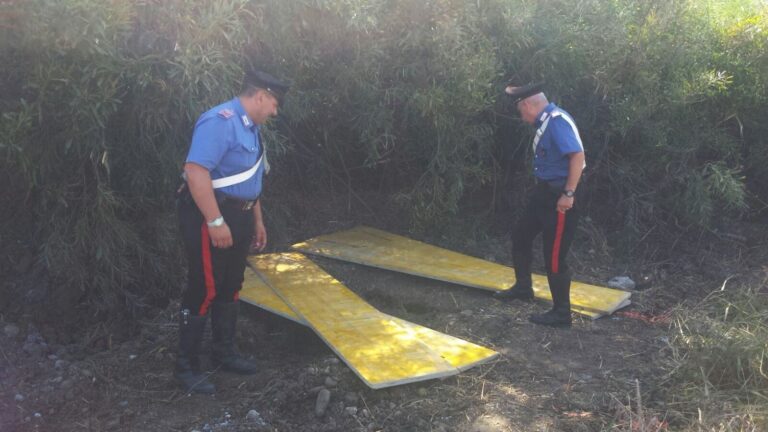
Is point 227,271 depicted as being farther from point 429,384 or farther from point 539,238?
point 539,238

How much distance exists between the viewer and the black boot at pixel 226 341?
4336mm

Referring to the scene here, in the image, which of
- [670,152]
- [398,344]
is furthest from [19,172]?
[670,152]

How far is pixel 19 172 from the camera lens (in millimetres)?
4707

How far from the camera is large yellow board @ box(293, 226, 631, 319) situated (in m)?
5.44

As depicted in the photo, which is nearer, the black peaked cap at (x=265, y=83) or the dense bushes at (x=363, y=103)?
the black peaked cap at (x=265, y=83)

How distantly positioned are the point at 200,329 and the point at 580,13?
4.35 m

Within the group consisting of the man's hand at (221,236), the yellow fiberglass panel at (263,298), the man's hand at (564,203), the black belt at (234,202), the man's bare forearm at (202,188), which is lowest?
the yellow fiberglass panel at (263,298)

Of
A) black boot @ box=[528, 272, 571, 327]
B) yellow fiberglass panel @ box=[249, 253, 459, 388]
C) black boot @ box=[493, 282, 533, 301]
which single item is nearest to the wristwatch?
yellow fiberglass panel @ box=[249, 253, 459, 388]

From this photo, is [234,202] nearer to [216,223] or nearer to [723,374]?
[216,223]

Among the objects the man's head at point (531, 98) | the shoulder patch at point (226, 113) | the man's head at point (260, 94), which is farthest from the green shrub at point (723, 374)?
the shoulder patch at point (226, 113)

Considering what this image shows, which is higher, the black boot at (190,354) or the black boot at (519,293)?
the black boot at (190,354)

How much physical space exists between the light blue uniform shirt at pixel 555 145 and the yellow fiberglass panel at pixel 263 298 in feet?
6.44

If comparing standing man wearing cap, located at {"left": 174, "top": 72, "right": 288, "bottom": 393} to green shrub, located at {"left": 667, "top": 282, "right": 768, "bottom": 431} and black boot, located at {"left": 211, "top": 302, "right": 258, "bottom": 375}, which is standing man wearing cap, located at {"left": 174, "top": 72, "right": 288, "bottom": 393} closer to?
black boot, located at {"left": 211, "top": 302, "right": 258, "bottom": 375}

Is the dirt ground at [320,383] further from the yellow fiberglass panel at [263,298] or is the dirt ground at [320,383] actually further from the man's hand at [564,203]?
the man's hand at [564,203]
